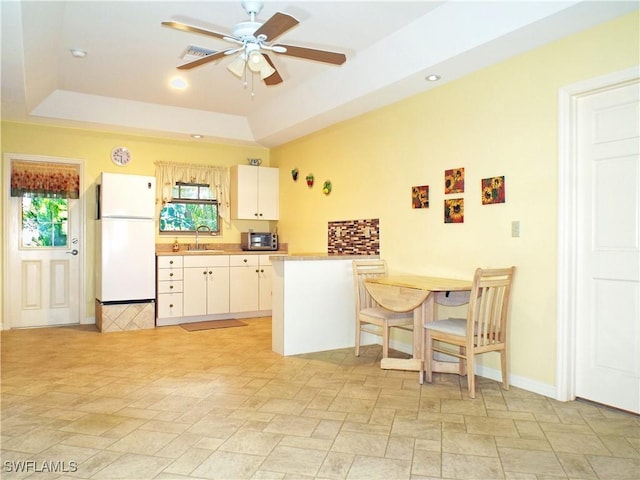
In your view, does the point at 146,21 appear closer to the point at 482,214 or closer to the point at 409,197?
the point at 409,197

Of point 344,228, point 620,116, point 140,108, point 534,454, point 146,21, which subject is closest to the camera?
point 534,454

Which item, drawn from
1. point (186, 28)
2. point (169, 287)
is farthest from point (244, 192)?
point (186, 28)

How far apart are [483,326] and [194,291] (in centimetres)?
374

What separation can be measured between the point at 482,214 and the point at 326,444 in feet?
6.96

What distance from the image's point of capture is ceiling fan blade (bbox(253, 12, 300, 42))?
2586 mm

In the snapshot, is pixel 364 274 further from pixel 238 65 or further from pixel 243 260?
pixel 243 260

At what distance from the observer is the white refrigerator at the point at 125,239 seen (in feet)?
17.5

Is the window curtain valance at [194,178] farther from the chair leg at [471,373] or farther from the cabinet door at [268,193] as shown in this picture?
the chair leg at [471,373]

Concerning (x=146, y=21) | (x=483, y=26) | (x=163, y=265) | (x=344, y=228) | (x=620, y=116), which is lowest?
(x=163, y=265)

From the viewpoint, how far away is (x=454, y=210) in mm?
3885

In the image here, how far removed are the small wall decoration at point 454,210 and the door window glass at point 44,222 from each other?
14.7ft

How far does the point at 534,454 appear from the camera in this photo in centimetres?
232

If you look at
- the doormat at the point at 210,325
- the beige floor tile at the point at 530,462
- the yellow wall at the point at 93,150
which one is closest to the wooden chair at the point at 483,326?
the beige floor tile at the point at 530,462

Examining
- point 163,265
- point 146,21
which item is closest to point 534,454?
point 146,21
